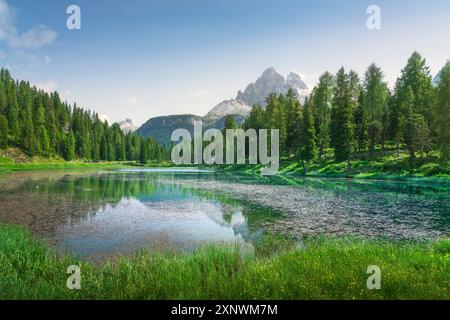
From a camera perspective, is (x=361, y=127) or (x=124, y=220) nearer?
(x=124, y=220)

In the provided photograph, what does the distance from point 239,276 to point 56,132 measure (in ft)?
491

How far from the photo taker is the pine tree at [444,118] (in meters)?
45.9

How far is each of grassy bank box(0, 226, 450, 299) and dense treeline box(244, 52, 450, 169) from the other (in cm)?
4484

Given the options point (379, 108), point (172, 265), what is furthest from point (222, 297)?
point (379, 108)

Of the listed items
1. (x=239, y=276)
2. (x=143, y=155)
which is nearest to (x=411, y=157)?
(x=239, y=276)

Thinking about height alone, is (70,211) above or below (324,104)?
below

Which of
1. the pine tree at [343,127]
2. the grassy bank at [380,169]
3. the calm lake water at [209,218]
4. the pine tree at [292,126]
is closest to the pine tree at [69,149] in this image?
the pine tree at [292,126]

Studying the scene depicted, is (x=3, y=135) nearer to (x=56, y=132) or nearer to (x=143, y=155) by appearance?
(x=56, y=132)

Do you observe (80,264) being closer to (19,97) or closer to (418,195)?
(418,195)

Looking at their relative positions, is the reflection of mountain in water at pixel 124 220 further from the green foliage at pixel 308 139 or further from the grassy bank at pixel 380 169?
the green foliage at pixel 308 139

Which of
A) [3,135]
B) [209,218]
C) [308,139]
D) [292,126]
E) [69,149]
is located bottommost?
[209,218]

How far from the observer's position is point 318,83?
76.2 meters

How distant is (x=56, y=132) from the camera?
137375mm
